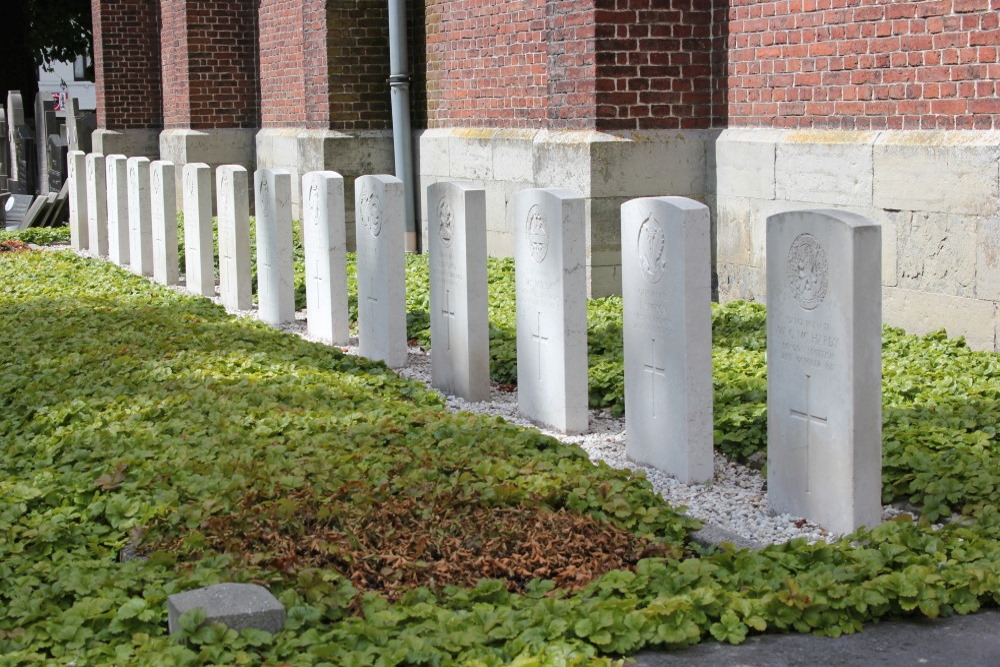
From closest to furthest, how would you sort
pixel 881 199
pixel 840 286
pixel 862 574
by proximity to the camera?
pixel 862 574, pixel 840 286, pixel 881 199

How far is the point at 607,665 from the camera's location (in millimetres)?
3746

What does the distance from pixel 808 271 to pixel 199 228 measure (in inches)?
329

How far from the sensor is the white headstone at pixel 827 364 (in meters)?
5.02

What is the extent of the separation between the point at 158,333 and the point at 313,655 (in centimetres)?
598

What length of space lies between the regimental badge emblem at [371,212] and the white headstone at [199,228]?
11.8ft

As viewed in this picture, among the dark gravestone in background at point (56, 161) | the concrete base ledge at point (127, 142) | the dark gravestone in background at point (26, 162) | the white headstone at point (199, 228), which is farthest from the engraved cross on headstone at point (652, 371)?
the dark gravestone in background at point (26, 162)

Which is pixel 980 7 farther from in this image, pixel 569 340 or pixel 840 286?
pixel 840 286

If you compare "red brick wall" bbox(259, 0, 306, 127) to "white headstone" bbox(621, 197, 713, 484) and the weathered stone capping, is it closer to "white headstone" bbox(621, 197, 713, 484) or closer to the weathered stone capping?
the weathered stone capping

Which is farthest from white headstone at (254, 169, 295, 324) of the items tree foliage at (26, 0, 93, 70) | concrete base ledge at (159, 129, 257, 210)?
tree foliage at (26, 0, 93, 70)

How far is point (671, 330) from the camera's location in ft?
19.9

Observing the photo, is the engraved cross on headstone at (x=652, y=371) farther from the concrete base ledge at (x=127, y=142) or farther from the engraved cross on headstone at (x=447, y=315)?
the concrete base ledge at (x=127, y=142)

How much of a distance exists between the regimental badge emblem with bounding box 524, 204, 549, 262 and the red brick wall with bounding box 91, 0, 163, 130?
1759 centimetres

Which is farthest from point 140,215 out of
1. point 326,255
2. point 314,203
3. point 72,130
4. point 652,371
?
point 72,130

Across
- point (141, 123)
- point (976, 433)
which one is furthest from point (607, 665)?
point (141, 123)
